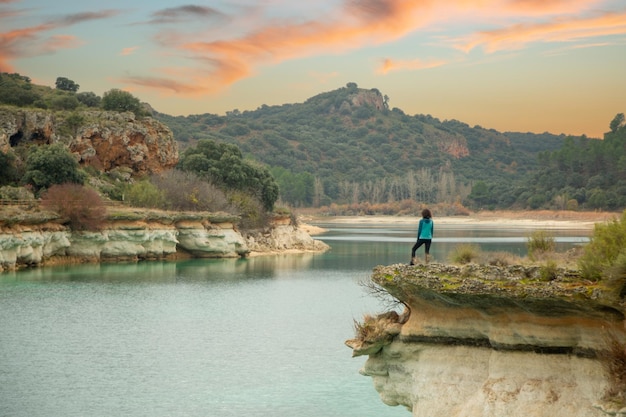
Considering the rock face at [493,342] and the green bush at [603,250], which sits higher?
the green bush at [603,250]

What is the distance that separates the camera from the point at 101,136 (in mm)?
86062

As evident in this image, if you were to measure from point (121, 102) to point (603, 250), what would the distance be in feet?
283

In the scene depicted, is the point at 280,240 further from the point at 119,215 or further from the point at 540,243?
the point at 540,243

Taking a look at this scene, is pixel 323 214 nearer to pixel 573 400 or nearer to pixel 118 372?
pixel 118 372

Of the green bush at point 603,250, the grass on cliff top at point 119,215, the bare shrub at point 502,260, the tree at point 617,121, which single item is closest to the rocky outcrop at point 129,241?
the grass on cliff top at point 119,215

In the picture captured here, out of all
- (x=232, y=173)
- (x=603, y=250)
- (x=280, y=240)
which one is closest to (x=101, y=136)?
(x=232, y=173)

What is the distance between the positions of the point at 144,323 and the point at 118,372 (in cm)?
1006

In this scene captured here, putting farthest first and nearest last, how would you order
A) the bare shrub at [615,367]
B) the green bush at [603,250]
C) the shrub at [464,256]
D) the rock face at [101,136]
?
the rock face at [101,136] → the shrub at [464,256] → the green bush at [603,250] → the bare shrub at [615,367]

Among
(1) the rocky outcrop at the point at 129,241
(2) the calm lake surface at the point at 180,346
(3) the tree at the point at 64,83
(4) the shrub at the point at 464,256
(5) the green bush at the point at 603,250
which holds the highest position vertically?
(3) the tree at the point at 64,83

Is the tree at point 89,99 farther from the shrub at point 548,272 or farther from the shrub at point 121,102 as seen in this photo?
the shrub at point 548,272

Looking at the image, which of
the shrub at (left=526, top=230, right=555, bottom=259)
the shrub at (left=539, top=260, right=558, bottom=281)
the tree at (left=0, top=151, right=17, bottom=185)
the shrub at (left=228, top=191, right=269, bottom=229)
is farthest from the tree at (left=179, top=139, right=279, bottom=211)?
the shrub at (left=539, top=260, right=558, bottom=281)

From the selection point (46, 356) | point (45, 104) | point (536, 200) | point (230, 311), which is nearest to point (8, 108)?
point (45, 104)

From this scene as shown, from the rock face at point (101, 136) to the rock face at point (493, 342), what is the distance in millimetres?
68434

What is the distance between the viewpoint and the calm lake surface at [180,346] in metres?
22.1
